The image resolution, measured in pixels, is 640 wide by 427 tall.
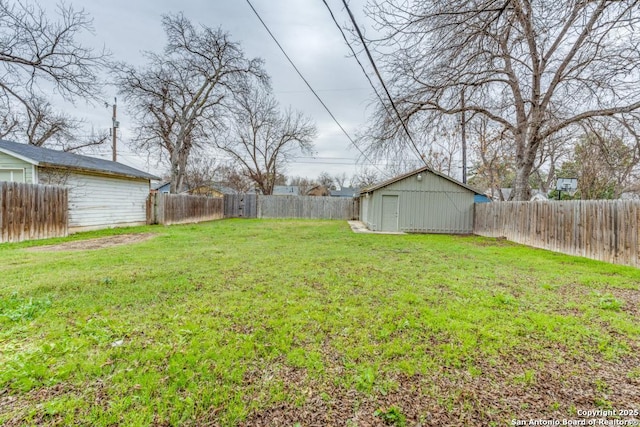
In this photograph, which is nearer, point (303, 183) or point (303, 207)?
point (303, 207)

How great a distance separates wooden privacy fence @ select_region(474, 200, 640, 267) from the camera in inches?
237

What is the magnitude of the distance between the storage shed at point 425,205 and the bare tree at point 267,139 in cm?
1328

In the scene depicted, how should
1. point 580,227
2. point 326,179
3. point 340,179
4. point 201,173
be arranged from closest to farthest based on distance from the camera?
point 580,227 → point 201,173 → point 326,179 → point 340,179

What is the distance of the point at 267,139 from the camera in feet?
79.5

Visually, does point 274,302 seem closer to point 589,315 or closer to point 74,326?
point 74,326

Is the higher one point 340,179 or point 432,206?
point 340,179

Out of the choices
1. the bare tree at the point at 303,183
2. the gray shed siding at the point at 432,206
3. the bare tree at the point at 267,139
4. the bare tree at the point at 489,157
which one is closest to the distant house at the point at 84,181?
the bare tree at the point at 267,139

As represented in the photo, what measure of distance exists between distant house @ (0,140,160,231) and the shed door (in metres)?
11.4

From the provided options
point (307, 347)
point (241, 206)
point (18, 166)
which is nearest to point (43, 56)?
point (18, 166)

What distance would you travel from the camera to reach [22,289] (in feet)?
12.3

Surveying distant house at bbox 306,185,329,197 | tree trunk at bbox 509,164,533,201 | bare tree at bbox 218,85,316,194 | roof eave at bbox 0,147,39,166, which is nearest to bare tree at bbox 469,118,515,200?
tree trunk at bbox 509,164,533,201

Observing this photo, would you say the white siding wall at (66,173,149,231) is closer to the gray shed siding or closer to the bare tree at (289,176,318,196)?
the gray shed siding

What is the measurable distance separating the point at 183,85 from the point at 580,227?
65.4 ft

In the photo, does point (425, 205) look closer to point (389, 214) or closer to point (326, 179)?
point (389, 214)
